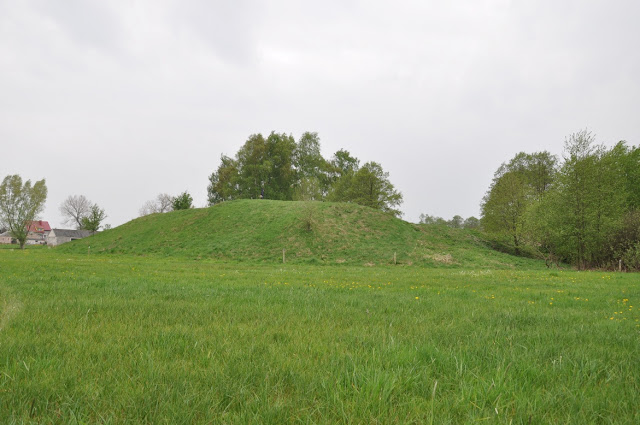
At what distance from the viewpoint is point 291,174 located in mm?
65875

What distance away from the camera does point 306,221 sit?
117 feet

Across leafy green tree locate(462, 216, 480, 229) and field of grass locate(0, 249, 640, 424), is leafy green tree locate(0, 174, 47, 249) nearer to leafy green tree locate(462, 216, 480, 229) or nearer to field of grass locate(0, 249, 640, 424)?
field of grass locate(0, 249, 640, 424)

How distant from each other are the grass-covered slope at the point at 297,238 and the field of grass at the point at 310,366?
22.8 metres

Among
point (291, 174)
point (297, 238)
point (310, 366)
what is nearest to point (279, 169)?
point (291, 174)

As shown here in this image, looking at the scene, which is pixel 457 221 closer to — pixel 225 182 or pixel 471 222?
pixel 471 222

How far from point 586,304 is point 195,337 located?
8696 mm

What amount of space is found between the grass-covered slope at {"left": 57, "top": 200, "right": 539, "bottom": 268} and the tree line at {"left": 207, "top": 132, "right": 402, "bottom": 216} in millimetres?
13789

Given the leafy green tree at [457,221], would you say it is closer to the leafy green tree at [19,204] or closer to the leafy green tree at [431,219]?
the leafy green tree at [431,219]

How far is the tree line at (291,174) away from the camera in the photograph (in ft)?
184

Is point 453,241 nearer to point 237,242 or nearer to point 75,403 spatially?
point 237,242

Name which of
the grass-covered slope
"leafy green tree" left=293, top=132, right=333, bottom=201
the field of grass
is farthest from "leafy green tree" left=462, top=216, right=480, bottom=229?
the field of grass

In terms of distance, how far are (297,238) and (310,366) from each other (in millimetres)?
30119

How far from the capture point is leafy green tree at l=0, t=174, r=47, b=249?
58.3 metres

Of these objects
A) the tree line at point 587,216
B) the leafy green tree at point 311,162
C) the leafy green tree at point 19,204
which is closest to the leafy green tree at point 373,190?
the leafy green tree at point 311,162
